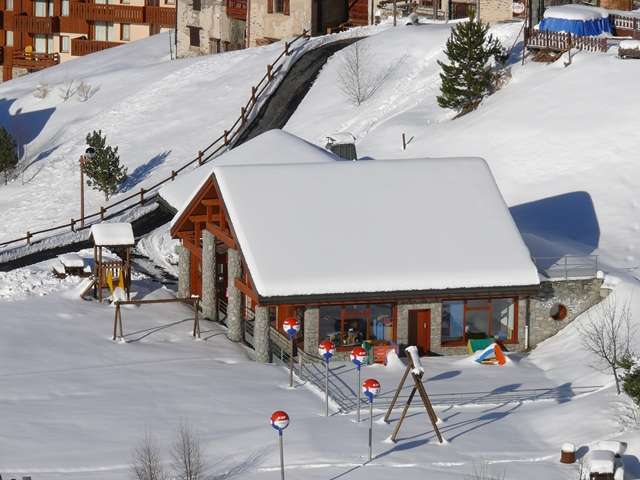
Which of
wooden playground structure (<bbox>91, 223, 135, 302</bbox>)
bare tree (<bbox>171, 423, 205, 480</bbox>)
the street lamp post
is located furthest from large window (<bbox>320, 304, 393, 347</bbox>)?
the street lamp post

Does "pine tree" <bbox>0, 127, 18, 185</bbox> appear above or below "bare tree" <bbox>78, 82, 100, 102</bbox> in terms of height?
below

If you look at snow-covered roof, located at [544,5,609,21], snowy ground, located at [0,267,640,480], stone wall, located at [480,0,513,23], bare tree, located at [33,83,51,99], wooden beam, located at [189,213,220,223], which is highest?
snow-covered roof, located at [544,5,609,21]

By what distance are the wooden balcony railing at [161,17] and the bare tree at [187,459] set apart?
7665 cm

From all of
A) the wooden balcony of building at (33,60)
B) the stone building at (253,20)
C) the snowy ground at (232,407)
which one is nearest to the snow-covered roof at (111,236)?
the snowy ground at (232,407)

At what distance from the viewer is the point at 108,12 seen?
114188 millimetres

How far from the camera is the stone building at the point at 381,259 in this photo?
48312 mm

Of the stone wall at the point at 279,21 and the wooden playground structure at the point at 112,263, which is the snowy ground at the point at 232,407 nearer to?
the wooden playground structure at the point at 112,263

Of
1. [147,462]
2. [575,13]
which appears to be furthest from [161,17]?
[147,462]

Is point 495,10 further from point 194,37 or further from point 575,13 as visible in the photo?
point 194,37

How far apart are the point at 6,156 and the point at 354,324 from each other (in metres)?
33.9

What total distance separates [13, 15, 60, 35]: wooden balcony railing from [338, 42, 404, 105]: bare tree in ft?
124

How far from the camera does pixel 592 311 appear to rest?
167ft

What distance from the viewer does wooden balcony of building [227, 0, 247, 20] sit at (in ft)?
308

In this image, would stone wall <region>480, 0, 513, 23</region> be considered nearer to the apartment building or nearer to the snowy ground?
the apartment building
